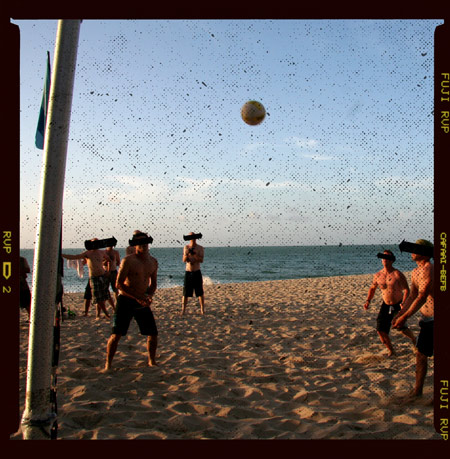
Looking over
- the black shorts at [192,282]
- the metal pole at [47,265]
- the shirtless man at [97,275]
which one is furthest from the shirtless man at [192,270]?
the metal pole at [47,265]

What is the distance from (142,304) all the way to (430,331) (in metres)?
3.36

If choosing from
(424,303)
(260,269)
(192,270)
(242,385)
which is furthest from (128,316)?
(260,269)

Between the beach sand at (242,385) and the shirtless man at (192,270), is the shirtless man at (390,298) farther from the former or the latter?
the shirtless man at (192,270)

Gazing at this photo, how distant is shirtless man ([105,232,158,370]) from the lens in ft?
16.5

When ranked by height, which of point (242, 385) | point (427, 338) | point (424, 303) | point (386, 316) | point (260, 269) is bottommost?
point (260, 269)

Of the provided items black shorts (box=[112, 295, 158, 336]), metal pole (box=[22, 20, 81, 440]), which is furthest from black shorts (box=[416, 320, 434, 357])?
metal pole (box=[22, 20, 81, 440])

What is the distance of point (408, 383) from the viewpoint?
15.0 ft

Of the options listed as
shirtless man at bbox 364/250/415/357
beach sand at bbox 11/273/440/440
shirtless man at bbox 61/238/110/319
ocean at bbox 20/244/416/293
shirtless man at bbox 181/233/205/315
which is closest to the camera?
beach sand at bbox 11/273/440/440

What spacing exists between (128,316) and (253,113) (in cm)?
350

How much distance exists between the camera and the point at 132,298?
508cm

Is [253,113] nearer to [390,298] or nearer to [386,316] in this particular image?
[390,298]

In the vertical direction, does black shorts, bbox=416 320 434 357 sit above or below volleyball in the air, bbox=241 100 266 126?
below

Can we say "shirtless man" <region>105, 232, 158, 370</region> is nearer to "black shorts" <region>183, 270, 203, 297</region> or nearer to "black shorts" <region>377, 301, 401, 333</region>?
"black shorts" <region>377, 301, 401, 333</region>

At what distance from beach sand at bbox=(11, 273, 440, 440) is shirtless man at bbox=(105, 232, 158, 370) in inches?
19.2
